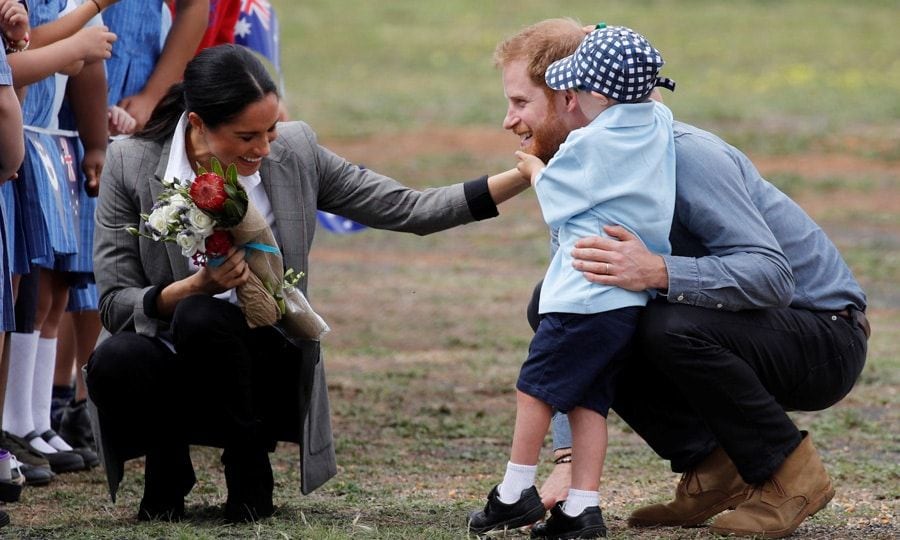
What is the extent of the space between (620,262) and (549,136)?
1.52 ft

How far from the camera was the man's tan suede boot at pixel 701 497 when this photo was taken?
4.27 metres

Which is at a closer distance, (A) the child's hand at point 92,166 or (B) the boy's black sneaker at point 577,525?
(B) the boy's black sneaker at point 577,525

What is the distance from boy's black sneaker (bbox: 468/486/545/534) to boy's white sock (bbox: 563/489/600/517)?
0.08 metres

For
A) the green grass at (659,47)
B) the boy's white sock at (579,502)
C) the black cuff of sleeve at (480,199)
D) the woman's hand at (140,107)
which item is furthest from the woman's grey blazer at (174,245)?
the green grass at (659,47)

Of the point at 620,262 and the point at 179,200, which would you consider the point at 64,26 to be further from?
the point at 620,262

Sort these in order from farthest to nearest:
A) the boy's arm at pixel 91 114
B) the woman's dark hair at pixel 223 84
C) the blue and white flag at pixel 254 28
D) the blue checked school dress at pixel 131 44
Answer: the blue and white flag at pixel 254 28 < the blue checked school dress at pixel 131 44 < the boy's arm at pixel 91 114 < the woman's dark hair at pixel 223 84

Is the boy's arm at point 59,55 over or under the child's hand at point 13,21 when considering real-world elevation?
under

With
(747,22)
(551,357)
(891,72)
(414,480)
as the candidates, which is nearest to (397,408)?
(414,480)

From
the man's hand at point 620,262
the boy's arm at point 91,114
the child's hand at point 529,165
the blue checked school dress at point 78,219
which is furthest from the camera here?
the blue checked school dress at point 78,219

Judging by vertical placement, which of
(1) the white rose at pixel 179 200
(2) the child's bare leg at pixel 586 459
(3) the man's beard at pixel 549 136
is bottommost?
(2) the child's bare leg at pixel 586 459

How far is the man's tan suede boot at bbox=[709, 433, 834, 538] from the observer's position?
4062 mm

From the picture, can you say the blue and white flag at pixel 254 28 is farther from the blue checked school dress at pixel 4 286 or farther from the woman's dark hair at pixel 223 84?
the woman's dark hair at pixel 223 84

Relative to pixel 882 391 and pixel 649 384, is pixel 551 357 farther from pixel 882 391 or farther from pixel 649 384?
pixel 882 391

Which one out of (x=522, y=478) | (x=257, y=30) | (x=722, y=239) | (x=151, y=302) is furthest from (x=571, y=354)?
(x=257, y=30)
